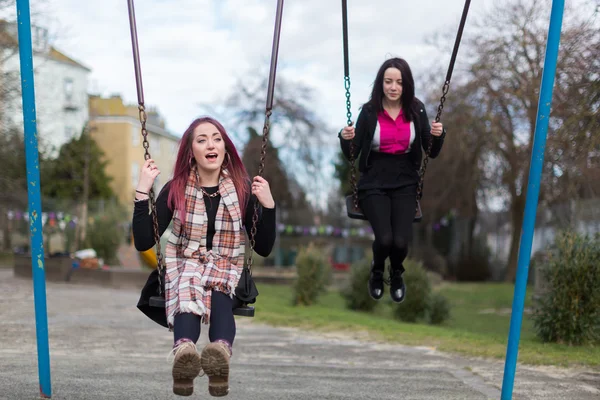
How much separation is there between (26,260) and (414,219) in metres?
15.0

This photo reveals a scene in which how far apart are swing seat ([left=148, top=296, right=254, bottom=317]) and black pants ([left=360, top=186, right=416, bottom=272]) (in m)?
1.68

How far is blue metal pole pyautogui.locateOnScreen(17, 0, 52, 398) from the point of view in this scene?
4617 mm

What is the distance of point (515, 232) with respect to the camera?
24.6m

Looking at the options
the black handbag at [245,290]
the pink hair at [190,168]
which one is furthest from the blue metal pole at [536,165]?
the pink hair at [190,168]

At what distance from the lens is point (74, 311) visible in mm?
12281

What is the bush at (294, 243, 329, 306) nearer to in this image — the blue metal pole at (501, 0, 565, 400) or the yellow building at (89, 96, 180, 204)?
the blue metal pole at (501, 0, 565, 400)

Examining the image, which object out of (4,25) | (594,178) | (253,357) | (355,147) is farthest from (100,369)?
(4,25)

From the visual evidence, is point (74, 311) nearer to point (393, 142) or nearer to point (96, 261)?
point (96, 261)

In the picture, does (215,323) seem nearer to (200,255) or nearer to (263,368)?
(200,255)

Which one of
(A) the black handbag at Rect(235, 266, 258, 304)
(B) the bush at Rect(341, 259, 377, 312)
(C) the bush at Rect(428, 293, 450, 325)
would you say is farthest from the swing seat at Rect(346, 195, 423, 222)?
(B) the bush at Rect(341, 259, 377, 312)

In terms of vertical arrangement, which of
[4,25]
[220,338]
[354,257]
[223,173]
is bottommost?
[354,257]

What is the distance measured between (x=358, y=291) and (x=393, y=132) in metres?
10.3

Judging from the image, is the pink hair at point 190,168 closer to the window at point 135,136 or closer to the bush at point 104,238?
the bush at point 104,238

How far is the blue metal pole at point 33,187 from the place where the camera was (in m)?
4.62
